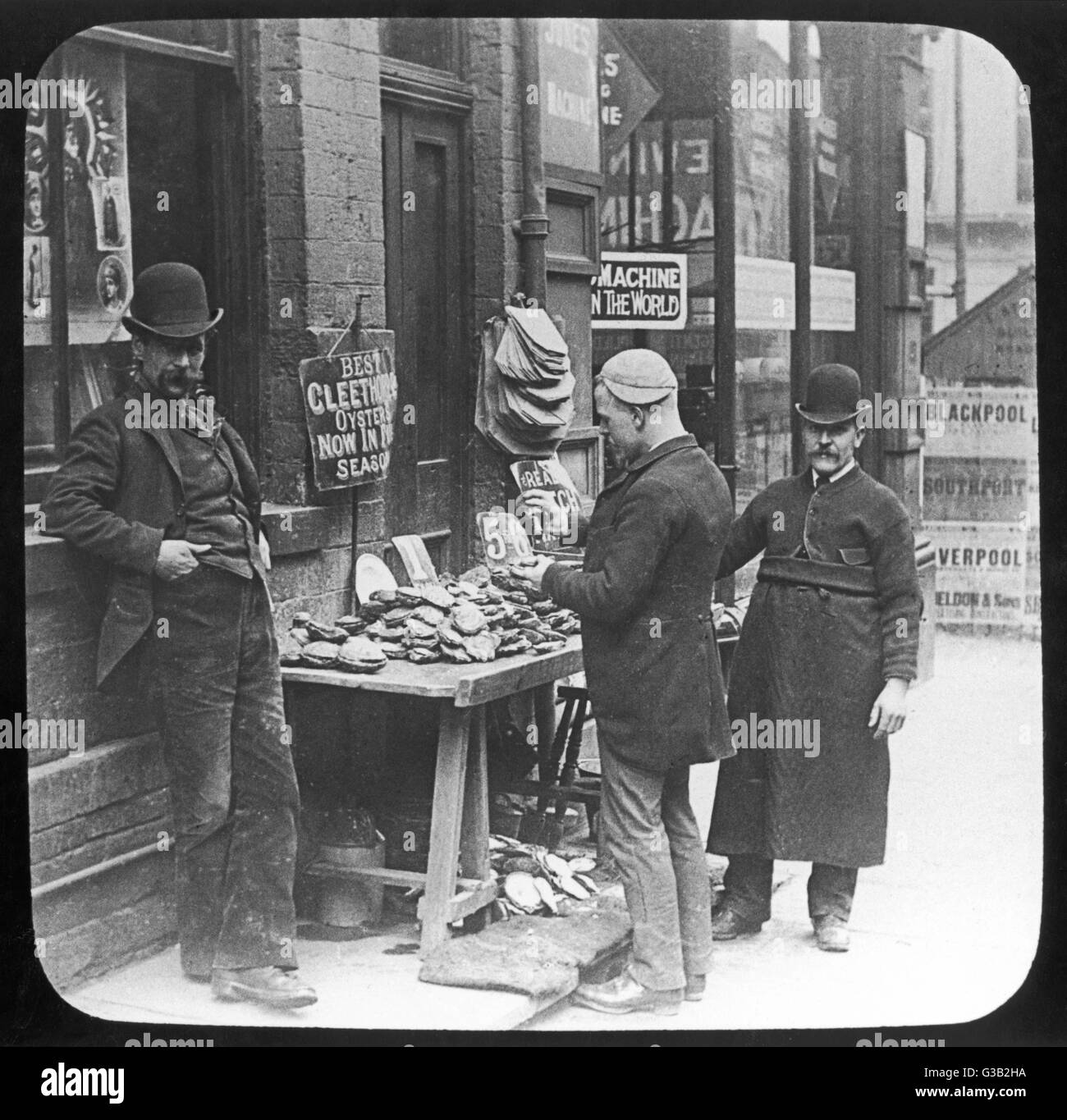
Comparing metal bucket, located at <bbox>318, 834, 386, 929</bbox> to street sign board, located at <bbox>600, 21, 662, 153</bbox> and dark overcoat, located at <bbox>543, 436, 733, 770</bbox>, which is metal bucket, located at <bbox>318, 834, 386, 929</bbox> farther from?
street sign board, located at <bbox>600, 21, 662, 153</bbox>

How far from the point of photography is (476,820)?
17.8 ft

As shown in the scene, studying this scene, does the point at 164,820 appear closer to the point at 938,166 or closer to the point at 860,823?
the point at 860,823

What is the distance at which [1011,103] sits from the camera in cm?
518

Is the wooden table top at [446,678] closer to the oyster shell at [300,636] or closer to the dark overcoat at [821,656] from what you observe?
the oyster shell at [300,636]

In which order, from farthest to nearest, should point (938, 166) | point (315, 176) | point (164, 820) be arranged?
point (938, 166) < point (315, 176) < point (164, 820)

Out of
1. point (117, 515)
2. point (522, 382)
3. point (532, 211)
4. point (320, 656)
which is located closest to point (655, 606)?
point (320, 656)

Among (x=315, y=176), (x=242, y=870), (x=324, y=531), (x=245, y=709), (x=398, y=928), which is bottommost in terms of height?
(x=398, y=928)

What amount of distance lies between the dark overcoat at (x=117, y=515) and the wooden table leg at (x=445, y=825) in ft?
3.41

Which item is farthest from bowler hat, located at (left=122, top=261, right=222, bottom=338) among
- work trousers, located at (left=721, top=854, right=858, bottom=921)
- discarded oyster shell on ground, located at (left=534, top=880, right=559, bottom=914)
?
work trousers, located at (left=721, top=854, right=858, bottom=921)

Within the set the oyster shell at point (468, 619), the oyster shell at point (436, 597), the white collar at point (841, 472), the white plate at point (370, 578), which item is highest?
the white collar at point (841, 472)

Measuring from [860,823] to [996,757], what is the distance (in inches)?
20.7

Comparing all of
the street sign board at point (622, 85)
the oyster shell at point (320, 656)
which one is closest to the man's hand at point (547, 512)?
the oyster shell at point (320, 656)

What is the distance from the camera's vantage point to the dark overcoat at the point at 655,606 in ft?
15.7
